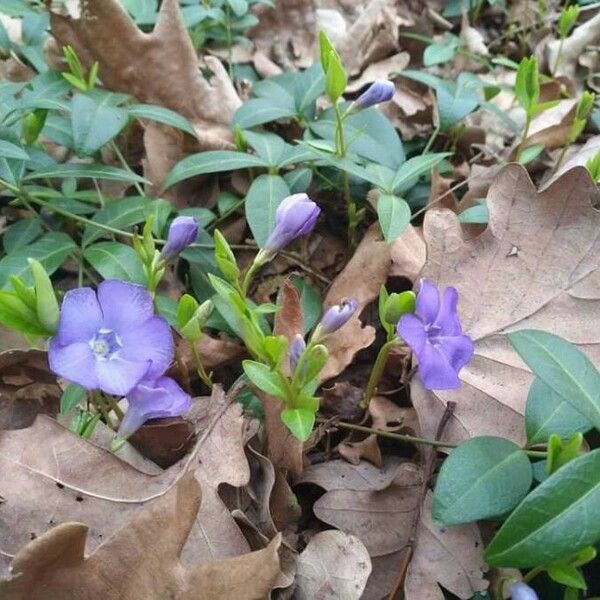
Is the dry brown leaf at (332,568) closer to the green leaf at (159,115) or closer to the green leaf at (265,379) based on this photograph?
the green leaf at (265,379)

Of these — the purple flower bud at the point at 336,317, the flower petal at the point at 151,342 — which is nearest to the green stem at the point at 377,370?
the purple flower bud at the point at 336,317

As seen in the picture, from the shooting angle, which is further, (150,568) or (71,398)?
(71,398)

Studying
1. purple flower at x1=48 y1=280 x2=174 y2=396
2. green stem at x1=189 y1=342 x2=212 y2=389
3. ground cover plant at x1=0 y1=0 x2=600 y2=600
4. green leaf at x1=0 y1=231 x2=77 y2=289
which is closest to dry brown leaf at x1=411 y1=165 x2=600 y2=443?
ground cover plant at x1=0 y1=0 x2=600 y2=600

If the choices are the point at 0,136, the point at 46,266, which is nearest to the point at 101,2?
the point at 0,136

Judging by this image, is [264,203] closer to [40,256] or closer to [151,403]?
[40,256]

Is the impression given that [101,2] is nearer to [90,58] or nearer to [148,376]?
[90,58]

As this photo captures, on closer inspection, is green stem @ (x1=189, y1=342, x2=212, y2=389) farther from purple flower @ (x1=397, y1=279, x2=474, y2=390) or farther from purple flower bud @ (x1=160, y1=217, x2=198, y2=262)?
purple flower @ (x1=397, y1=279, x2=474, y2=390)

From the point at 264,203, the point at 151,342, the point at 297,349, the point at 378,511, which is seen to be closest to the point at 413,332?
the point at 297,349
